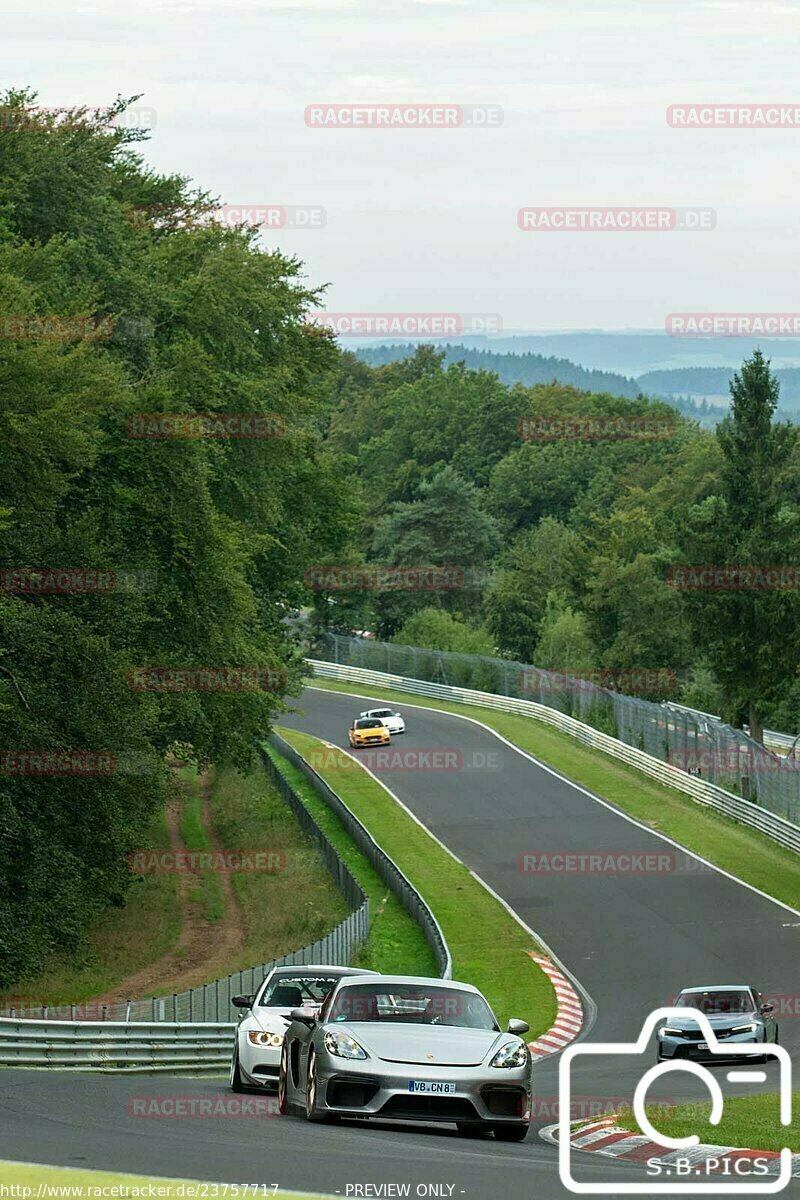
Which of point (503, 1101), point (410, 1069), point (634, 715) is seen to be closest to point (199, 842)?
point (634, 715)

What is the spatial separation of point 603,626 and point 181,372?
61243mm

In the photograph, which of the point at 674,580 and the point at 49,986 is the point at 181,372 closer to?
the point at 49,986

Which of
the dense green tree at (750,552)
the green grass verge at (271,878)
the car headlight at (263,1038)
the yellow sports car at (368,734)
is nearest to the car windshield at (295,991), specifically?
the car headlight at (263,1038)

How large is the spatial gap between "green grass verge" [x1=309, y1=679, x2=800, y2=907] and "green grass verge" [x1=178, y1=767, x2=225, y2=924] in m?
12.2

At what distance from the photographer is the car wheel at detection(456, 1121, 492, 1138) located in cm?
1305

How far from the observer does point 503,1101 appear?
1309cm

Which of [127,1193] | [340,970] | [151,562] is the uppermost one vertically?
[151,562]

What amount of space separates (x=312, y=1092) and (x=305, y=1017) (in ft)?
3.35

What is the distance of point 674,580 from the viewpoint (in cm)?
6950

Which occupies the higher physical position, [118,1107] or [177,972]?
[118,1107]

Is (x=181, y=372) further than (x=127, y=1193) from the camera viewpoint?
Yes

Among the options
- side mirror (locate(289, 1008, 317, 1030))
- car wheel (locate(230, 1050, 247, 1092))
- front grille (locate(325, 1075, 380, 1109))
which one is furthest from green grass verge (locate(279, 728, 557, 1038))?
front grille (locate(325, 1075, 380, 1109))

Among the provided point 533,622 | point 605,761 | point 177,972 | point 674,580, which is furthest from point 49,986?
point 533,622

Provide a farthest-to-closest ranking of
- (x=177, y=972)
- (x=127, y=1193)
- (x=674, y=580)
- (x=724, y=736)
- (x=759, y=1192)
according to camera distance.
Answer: (x=674, y=580) → (x=724, y=736) → (x=177, y=972) → (x=759, y=1192) → (x=127, y=1193)
